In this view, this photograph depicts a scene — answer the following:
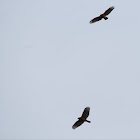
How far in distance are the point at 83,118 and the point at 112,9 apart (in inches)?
667

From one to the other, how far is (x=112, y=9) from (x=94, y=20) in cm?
318

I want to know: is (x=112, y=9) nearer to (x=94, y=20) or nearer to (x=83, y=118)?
(x=94, y=20)

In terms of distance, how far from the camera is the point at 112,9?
100875mm

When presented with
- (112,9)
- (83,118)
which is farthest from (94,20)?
→ (83,118)

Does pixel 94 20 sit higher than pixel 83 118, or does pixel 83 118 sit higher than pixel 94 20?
pixel 94 20

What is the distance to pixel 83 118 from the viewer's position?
9762 centimetres

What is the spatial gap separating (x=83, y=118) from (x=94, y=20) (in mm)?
14788

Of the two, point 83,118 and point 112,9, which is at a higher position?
point 112,9

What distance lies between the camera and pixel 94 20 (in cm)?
10062
